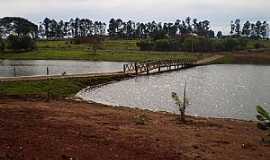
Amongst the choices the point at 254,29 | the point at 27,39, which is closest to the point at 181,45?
the point at 27,39

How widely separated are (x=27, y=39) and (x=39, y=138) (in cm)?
11126

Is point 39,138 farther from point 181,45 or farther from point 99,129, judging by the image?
point 181,45

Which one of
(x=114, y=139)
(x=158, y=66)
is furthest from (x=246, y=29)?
(x=114, y=139)

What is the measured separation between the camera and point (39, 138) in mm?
14039

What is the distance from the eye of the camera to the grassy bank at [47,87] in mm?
34375

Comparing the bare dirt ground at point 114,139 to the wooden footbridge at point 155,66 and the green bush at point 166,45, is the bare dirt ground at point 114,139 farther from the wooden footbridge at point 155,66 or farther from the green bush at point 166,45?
the green bush at point 166,45

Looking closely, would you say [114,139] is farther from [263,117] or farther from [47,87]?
[47,87]

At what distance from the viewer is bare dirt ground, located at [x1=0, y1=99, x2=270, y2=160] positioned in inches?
503

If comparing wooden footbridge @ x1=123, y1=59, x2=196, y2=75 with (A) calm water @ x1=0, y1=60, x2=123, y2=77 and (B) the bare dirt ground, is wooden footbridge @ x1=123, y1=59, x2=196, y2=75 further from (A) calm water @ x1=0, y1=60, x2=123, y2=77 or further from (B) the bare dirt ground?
(B) the bare dirt ground

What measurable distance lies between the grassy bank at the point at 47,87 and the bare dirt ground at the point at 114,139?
14309mm

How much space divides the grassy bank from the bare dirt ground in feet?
46.9

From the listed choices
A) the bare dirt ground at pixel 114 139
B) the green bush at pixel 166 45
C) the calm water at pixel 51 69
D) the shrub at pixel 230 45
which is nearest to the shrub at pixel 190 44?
the green bush at pixel 166 45

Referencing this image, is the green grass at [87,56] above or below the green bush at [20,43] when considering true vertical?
below

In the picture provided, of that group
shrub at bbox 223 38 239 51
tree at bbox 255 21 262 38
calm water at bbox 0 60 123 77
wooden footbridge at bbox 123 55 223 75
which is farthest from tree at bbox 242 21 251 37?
calm water at bbox 0 60 123 77
